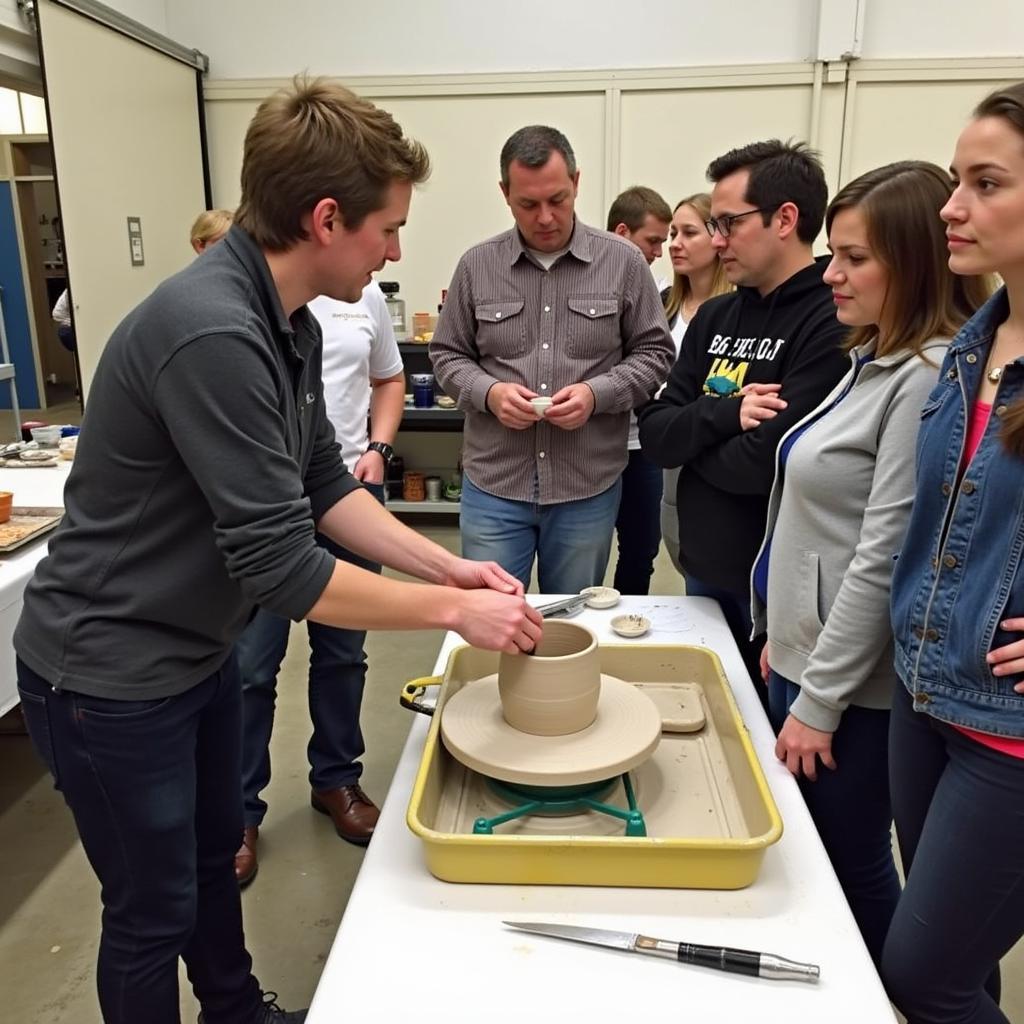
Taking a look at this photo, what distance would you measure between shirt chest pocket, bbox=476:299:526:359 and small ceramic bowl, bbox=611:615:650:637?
0.83m

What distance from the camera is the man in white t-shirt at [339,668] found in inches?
77.9

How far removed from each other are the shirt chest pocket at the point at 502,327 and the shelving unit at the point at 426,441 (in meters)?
2.20

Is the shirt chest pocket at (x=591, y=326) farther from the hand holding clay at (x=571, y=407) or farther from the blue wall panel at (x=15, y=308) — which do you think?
the blue wall panel at (x=15, y=308)

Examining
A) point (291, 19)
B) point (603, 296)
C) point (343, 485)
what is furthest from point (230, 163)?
point (343, 485)

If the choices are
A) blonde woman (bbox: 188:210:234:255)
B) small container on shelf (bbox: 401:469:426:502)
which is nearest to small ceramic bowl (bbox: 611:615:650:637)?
blonde woman (bbox: 188:210:234:255)

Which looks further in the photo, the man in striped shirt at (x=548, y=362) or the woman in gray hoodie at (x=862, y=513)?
the man in striped shirt at (x=548, y=362)

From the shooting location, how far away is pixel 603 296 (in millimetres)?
2105

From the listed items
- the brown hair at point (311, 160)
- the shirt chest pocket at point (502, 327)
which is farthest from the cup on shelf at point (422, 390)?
the brown hair at point (311, 160)

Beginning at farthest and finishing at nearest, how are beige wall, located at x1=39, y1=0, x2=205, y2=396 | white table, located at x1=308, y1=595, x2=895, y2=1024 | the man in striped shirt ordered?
beige wall, located at x1=39, y1=0, x2=205, y2=396 → the man in striped shirt → white table, located at x1=308, y1=595, x2=895, y2=1024

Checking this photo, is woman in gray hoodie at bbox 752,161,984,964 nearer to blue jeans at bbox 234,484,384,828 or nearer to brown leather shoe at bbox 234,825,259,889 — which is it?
blue jeans at bbox 234,484,384,828

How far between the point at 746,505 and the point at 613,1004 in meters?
1.01

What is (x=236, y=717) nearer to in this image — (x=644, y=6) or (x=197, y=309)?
(x=197, y=309)

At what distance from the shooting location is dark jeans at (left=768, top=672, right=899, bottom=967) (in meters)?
1.25

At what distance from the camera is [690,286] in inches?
111
